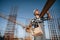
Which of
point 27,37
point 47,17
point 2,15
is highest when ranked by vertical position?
point 2,15

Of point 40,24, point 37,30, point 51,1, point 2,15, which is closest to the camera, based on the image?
point 51,1

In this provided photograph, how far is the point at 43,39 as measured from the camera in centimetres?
177

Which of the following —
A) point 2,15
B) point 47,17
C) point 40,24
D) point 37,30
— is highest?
point 2,15

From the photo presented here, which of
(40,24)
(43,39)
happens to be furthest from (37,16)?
(43,39)

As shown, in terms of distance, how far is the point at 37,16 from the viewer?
1847 mm

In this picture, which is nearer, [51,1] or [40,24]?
[51,1]

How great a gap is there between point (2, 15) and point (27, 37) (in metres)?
3.27

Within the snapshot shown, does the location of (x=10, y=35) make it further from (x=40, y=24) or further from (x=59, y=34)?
(x=40, y=24)

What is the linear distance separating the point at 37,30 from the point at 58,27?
254 centimetres

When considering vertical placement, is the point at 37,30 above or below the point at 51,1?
below

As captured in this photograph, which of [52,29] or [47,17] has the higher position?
[47,17]

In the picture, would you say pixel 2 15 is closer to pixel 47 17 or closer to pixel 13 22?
pixel 13 22

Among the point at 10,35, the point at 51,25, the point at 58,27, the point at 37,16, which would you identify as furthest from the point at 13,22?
the point at 37,16

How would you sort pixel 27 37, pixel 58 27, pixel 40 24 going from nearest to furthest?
pixel 40 24 < pixel 58 27 < pixel 27 37
